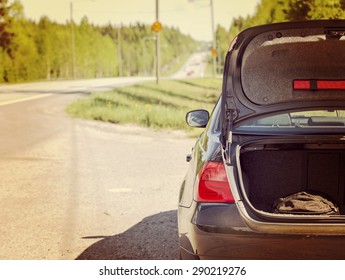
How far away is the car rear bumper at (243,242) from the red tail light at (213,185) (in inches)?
2.1

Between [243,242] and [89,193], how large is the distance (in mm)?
4505

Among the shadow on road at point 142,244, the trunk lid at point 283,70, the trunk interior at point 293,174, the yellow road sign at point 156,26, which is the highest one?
the yellow road sign at point 156,26

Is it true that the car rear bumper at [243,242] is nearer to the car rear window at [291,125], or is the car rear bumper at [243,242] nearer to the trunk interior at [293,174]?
the car rear window at [291,125]

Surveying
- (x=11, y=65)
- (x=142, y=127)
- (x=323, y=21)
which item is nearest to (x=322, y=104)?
(x=323, y=21)

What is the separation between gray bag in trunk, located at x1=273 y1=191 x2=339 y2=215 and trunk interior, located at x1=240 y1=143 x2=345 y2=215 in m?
0.09

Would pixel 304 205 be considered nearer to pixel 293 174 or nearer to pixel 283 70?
pixel 293 174

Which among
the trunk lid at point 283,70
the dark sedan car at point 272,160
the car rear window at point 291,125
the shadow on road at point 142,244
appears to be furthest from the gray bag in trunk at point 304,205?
the shadow on road at point 142,244

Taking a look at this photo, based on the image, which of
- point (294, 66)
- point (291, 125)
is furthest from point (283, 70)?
point (291, 125)

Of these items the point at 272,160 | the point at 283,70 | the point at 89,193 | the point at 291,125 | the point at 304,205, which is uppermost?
the point at 283,70

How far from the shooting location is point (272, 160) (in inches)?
162

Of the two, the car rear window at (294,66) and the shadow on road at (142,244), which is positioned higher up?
the car rear window at (294,66)

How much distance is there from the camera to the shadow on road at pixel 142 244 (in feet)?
15.7

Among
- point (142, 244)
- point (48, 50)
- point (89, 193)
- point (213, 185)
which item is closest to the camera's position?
point (213, 185)

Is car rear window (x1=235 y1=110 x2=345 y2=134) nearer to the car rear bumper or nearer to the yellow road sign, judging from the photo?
the car rear bumper
